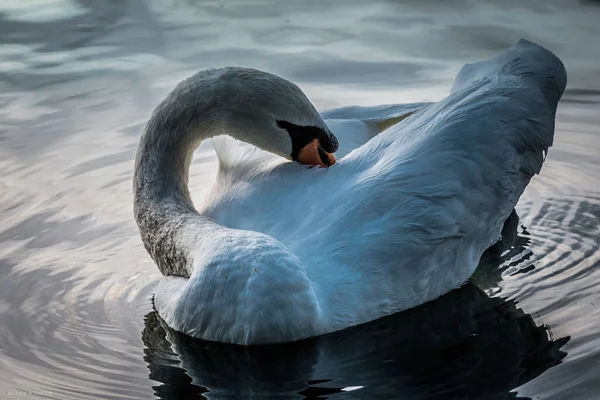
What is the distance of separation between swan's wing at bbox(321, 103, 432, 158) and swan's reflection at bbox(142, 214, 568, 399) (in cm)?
151

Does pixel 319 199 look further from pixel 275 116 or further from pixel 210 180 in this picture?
pixel 210 180

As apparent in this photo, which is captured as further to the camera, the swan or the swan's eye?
the swan's eye

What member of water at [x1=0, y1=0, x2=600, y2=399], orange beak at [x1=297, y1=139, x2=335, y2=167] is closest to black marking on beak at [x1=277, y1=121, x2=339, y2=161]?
orange beak at [x1=297, y1=139, x2=335, y2=167]

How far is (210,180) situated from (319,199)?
2.00 metres

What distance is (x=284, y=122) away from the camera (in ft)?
20.7

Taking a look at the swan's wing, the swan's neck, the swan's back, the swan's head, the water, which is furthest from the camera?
the swan's wing

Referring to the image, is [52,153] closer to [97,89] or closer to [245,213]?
[97,89]

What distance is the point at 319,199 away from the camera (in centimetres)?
589

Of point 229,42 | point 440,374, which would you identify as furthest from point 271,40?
point 440,374

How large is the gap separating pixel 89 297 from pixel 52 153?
2459 millimetres

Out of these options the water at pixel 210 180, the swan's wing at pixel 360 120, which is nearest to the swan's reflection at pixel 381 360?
the water at pixel 210 180

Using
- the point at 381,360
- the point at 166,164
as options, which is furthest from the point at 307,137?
the point at 381,360

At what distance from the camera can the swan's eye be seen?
6.30 meters

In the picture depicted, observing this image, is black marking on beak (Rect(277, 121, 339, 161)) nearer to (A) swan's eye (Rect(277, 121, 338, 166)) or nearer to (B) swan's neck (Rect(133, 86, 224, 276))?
(A) swan's eye (Rect(277, 121, 338, 166))
